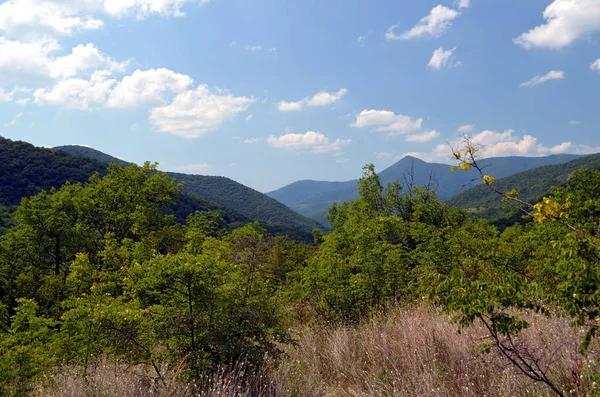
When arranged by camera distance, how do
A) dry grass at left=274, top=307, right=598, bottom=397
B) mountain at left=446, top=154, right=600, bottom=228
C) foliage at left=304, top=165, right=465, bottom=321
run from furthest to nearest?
mountain at left=446, top=154, right=600, bottom=228 → foliage at left=304, top=165, right=465, bottom=321 → dry grass at left=274, top=307, right=598, bottom=397

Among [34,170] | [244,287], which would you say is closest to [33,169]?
[34,170]

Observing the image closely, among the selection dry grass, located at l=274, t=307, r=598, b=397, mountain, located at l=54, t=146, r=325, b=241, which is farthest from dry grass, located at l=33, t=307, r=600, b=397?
mountain, located at l=54, t=146, r=325, b=241

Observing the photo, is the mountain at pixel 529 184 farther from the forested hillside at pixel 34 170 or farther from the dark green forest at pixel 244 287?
the dark green forest at pixel 244 287

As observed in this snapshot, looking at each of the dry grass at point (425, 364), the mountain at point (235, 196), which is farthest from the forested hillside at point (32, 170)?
the mountain at point (235, 196)

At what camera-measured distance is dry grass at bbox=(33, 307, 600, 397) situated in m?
3.50

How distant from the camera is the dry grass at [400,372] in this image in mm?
3496

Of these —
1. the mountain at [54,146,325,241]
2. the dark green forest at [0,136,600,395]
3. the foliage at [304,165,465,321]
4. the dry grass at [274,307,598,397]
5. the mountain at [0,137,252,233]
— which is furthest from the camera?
the mountain at [54,146,325,241]

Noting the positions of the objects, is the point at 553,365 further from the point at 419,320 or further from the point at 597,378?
the point at 419,320

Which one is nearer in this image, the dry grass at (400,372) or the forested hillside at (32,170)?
the dry grass at (400,372)

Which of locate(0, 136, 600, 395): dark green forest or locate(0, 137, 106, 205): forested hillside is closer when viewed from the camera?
locate(0, 136, 600, 395): dark green forest

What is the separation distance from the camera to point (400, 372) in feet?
13.6

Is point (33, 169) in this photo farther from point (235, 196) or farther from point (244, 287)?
point (235, 196)

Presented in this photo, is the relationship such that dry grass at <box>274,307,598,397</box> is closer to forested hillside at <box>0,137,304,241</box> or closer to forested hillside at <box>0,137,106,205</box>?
forested hillside at <box>0,137,304,241</box>

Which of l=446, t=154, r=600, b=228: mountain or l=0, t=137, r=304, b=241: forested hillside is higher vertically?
l=0, t=137, r=304, b=241: forested hillside
